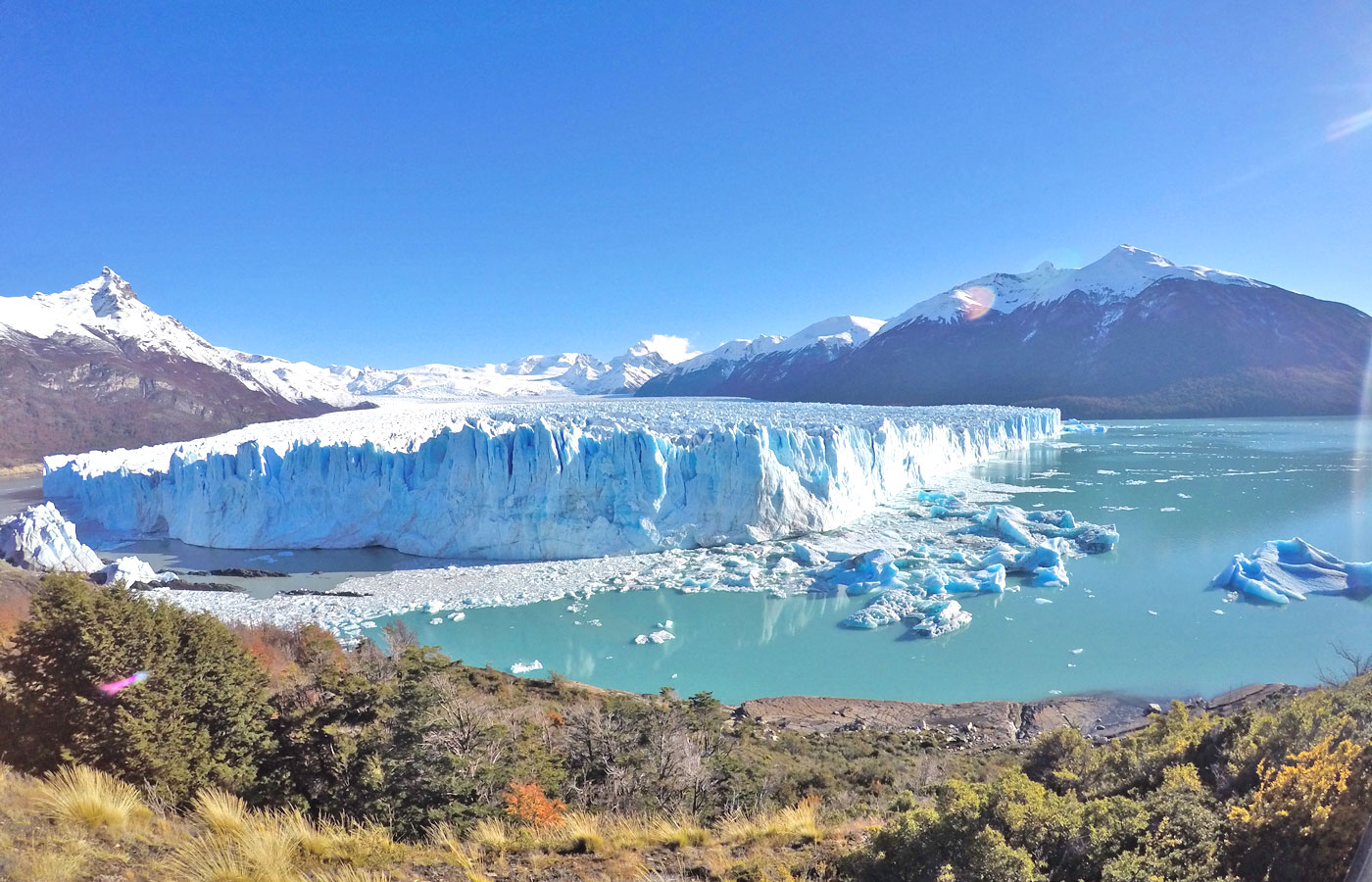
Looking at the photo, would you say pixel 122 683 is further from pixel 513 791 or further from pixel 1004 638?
pixel 1004 638

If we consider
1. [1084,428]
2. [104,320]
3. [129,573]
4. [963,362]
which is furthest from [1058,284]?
[104,320]

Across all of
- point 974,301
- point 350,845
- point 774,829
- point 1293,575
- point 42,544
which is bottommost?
point 1293,575

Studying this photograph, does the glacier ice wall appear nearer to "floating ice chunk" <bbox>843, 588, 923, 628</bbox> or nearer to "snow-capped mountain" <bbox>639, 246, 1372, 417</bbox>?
"floating ice chunk" <bbox>843, 588, 923, 628</bbox>

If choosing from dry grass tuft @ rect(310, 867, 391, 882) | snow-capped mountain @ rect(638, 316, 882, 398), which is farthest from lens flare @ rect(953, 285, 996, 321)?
dry grass tuft @ rect(310, 867, 391, 882)

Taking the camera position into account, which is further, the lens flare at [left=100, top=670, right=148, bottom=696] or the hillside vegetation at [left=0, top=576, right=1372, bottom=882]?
the lens flare at [left=100, top=670, right=148, bottom=696]

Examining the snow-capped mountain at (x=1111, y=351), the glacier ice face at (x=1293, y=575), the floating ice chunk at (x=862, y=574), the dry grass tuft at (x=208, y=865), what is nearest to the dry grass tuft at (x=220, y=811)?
the dry grass tuft at (x=208, y=865)

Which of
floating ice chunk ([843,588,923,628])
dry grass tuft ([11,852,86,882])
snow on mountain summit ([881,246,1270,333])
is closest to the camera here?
dry grass tuft ([11,852,86,882])

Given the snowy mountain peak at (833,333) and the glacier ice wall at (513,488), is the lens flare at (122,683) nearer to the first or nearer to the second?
the glacier ice wall at (513,488)
